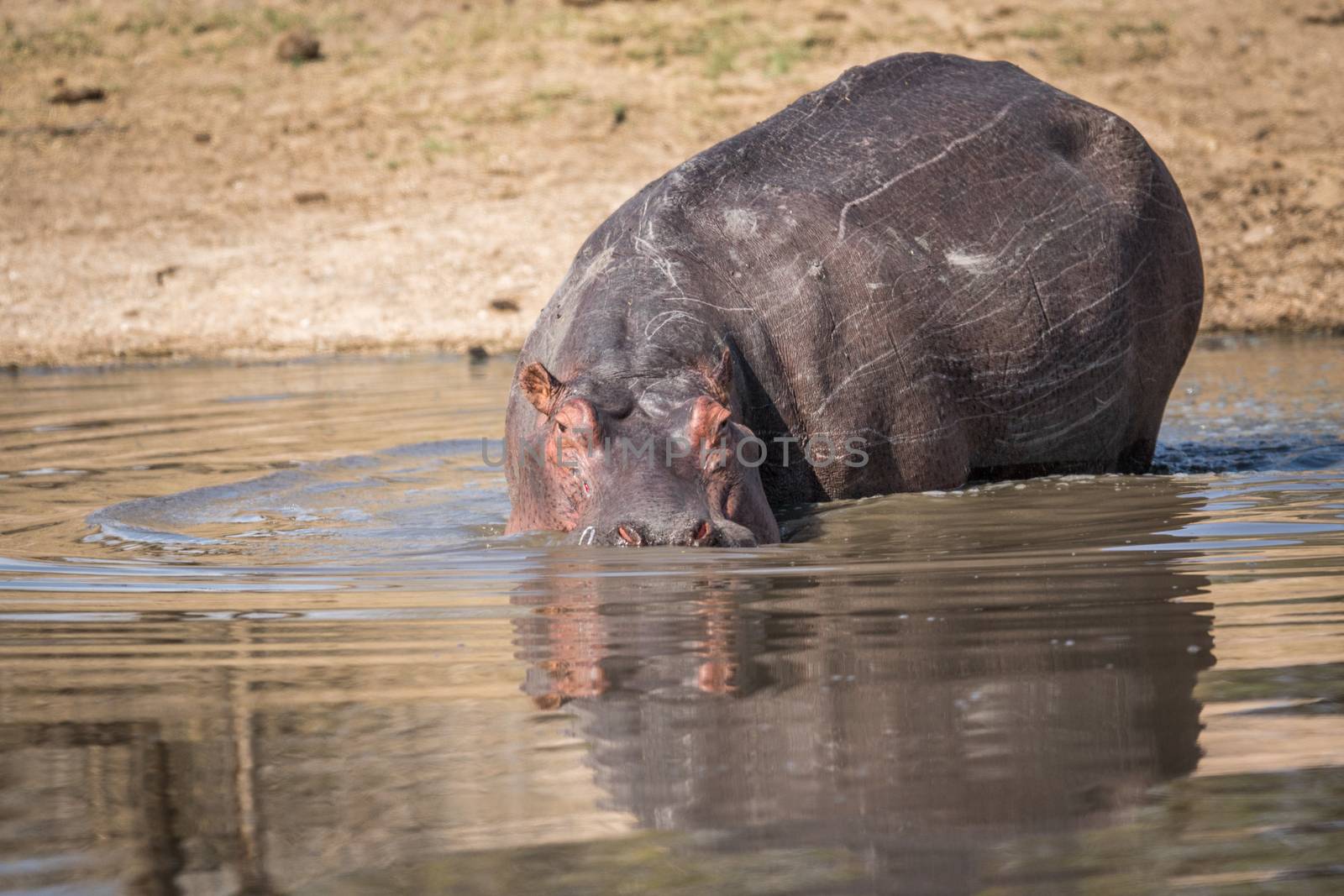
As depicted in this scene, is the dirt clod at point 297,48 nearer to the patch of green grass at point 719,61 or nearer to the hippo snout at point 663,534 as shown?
the patch of green grass at point 719,61

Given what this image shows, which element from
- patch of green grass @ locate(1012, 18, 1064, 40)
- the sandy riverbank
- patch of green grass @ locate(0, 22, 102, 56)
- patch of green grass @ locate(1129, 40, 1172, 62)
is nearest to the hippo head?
the sandy riverbank

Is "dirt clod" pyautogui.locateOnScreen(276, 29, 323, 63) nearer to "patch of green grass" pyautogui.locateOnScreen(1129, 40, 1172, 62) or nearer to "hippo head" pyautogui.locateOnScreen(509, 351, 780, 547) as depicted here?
"patch of green grass" pyautogui.locateOnScreen(1129, 40, 1172, 62)

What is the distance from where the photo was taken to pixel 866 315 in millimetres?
6461

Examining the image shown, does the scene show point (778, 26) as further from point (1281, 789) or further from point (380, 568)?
point (1281, 789)

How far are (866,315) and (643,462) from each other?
1.52 metres

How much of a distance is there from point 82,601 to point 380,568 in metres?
0.87

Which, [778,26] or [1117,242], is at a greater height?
[778,26]

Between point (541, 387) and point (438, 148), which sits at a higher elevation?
point (438, 148)

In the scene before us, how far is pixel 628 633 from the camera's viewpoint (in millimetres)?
3934

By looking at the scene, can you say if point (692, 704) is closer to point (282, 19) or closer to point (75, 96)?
point (75, 96)

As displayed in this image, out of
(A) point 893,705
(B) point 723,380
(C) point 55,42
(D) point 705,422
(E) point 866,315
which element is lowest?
(A) point 893,705

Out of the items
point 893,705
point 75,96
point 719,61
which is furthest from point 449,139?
point 893,705

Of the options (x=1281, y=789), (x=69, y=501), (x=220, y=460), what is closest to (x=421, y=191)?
(x=220, y=460)

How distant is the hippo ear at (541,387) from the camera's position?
18.1ft
